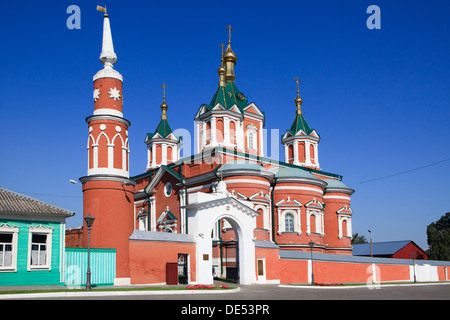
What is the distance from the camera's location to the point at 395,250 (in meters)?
51.8

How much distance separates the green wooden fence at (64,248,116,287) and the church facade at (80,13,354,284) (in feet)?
1.91

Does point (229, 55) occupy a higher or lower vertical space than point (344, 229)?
higher

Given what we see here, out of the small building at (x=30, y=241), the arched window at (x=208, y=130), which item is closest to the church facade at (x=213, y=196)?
the arched window at (x=208, y=130)

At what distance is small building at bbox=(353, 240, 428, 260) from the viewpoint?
51625 millimetres

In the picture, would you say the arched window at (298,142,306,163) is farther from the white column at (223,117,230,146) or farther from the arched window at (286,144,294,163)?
the white column at (223,117,230,146)

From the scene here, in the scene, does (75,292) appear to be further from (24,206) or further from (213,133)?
(213,133)

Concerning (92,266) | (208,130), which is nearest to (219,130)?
(208,130)

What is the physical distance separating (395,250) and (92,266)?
39.4 meters

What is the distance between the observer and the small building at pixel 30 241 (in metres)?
17.9

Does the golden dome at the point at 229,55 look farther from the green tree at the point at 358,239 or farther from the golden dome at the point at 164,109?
the green tree at the point at 358,239

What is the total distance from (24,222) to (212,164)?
53.7 feet

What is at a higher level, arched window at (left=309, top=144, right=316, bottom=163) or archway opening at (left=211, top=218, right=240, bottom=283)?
arched window at (left=309, top=144, right=316, bottom=163)

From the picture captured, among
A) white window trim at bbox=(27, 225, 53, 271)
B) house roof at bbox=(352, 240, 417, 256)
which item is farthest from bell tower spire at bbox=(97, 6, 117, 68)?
house roof at bbox=(352, 240, 417, 256)
